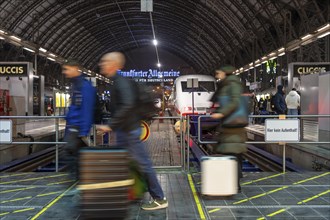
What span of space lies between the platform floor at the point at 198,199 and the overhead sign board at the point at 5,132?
71 centimetres

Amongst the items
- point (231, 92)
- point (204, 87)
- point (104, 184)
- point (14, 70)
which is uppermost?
point (14, 70)

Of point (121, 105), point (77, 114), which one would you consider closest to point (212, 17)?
point (77, 114)

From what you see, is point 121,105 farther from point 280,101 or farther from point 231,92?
point 280,101

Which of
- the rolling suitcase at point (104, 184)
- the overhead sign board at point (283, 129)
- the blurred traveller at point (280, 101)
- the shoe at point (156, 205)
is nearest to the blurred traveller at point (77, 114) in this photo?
the shoe at point (156, 205)

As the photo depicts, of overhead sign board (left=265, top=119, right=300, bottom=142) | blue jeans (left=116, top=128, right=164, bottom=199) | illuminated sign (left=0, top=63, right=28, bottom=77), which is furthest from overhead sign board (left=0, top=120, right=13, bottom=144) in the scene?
illuminated sign (left=0, top=63, right=28, bottom=77)

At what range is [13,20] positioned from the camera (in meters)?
37.3

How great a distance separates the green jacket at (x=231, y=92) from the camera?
5685mm

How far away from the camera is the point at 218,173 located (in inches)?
201

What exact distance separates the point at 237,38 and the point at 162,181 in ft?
118

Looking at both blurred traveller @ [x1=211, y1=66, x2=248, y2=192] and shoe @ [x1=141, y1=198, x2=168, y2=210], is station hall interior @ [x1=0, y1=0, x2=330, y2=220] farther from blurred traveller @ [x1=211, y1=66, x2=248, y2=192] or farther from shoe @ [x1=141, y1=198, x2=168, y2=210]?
blurred traveller @ [x1=211, y1=66, x2=248, y2=192]

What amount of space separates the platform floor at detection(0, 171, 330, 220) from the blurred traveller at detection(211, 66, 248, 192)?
2.71 feet

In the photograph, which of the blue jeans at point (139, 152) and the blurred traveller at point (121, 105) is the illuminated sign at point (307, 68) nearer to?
the blue jeans at point (139, 152)

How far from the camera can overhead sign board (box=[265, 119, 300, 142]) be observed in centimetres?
827

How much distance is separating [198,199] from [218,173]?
4.29 feet
